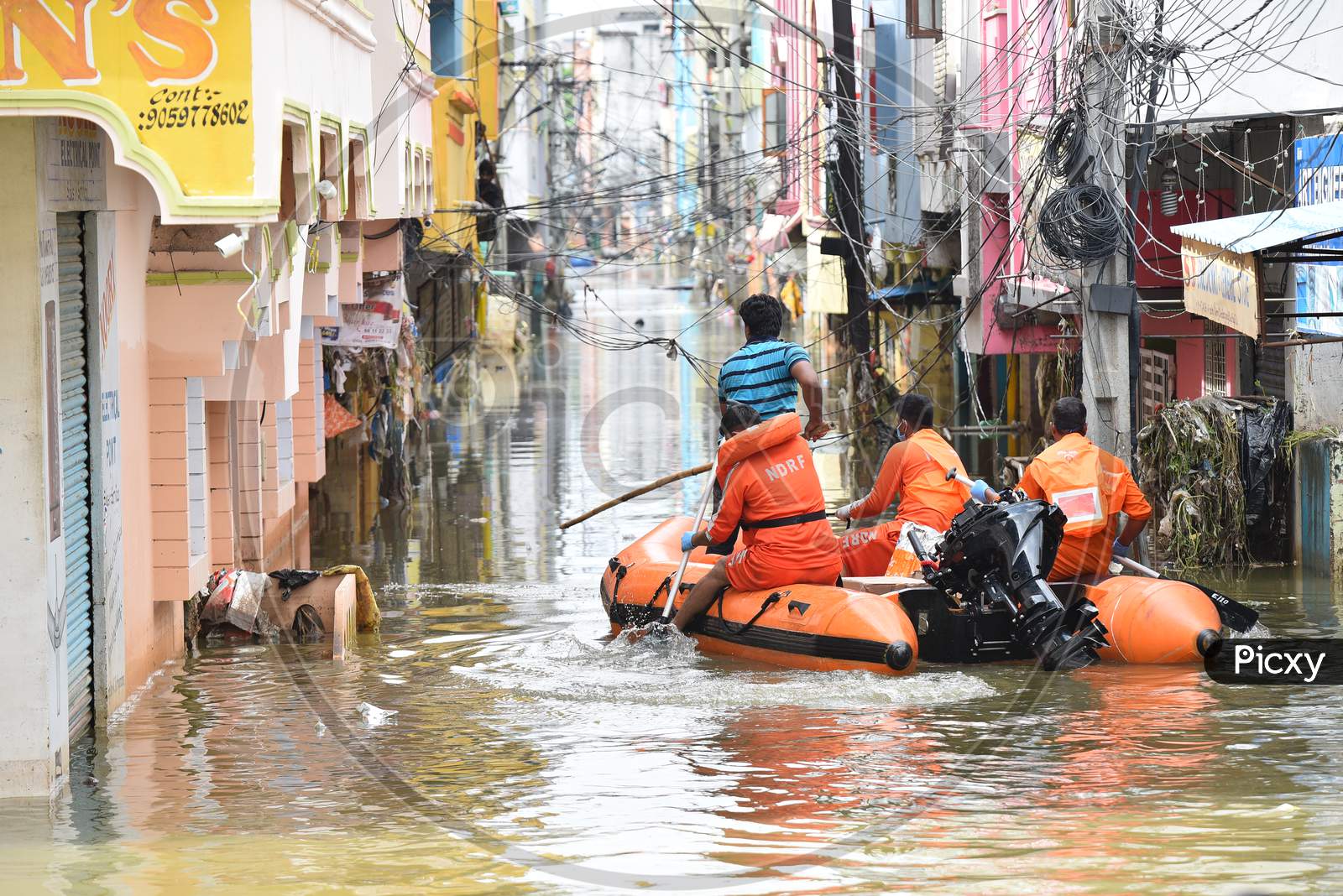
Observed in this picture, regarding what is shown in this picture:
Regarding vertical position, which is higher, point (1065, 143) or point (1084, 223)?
point (1065, 143)

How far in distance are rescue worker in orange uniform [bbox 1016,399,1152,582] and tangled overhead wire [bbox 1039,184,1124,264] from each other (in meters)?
2.54

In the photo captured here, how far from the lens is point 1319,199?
14.7m

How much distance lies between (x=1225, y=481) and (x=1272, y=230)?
12.3 feet

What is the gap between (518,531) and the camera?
18.5 m

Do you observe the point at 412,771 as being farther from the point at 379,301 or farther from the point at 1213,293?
the point at 379,301

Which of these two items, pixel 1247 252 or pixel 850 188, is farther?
pixel 850 188

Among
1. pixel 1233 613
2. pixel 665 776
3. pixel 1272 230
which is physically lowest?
pixel 665 776

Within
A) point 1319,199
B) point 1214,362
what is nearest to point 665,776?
point 1319,199

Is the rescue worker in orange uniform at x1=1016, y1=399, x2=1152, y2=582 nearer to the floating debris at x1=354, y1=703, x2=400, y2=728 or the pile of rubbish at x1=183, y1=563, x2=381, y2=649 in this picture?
the floating debris at x1=354, y1=703, x2=400, y2=728

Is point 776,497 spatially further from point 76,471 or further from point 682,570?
point 76,471

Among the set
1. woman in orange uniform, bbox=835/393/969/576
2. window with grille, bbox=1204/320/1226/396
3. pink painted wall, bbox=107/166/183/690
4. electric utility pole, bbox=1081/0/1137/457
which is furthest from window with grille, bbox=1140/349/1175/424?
pink painted wall, bbox=107/166/183/690

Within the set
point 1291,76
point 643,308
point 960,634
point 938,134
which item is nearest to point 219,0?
point 960,634

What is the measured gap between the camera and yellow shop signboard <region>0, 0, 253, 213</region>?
297 inches

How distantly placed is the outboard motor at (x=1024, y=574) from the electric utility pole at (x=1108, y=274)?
11.4ft
